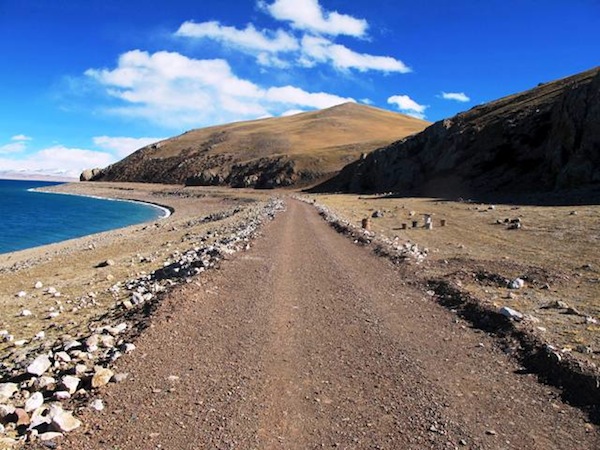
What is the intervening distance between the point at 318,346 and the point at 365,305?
3.13 metres

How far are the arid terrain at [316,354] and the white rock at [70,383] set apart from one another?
20cm

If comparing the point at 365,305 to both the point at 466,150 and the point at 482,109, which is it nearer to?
the point at 466,150

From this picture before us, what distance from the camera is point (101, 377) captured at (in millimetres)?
7176

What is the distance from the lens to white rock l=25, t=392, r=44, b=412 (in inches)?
249

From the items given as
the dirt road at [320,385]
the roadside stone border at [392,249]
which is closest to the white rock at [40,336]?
the dirt road at [320,385]

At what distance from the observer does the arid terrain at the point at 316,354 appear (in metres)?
6.00

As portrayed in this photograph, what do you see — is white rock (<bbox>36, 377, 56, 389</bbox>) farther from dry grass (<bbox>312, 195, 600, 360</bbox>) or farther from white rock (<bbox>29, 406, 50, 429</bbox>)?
dry grass (<bbox>312, 195, 600, 360</bbox>)

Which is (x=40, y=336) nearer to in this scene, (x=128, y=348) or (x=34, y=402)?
(x=128, y=348)

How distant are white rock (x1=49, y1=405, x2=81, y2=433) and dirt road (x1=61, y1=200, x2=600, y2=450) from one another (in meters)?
0.17

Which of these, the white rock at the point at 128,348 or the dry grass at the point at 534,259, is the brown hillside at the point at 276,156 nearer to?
the dry grass at the point at 534,259

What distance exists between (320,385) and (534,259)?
44.3 feet

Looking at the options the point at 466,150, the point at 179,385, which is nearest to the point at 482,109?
the point at 466,150

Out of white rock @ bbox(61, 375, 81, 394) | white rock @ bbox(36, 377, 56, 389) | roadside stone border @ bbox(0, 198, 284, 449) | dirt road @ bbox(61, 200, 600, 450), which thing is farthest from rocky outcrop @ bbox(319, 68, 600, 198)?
white rock @ bbox(36, 377, 56, 389)

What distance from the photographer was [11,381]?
761cm
